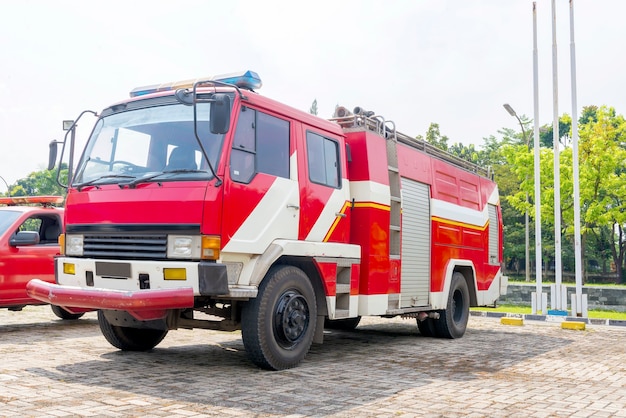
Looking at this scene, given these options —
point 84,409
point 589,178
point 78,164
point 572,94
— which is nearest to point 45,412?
point 84,409

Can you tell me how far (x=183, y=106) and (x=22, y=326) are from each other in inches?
241

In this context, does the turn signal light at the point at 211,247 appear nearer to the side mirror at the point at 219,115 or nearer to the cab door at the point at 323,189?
the side mirror at the point at 219,115

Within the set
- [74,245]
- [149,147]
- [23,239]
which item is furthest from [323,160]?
[23,239]

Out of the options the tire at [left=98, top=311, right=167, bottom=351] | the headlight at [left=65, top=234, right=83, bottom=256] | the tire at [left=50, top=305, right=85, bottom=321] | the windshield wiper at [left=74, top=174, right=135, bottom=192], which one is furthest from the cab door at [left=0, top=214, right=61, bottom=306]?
the windshield wiper at [left=74, top=174, right=135, bottom=192]

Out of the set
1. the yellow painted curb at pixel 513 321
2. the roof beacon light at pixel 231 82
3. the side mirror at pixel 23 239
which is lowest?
the yellow painted curb at pixel 513 321

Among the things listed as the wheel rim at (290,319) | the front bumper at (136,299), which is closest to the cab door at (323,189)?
the wheel rim at (290,319)

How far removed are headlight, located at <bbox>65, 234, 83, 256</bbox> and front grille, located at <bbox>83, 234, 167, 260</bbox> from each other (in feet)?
0.29

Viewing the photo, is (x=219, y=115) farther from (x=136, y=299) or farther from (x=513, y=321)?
(x=513, y=321)

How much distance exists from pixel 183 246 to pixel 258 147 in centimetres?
134

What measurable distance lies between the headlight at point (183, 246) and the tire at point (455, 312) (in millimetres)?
5956

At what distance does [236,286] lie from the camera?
253 inches

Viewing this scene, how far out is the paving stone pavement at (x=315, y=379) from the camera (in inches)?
209

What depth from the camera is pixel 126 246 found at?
6.52 metres

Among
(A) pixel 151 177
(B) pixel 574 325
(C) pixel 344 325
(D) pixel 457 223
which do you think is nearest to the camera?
(A) pixel 151 177
